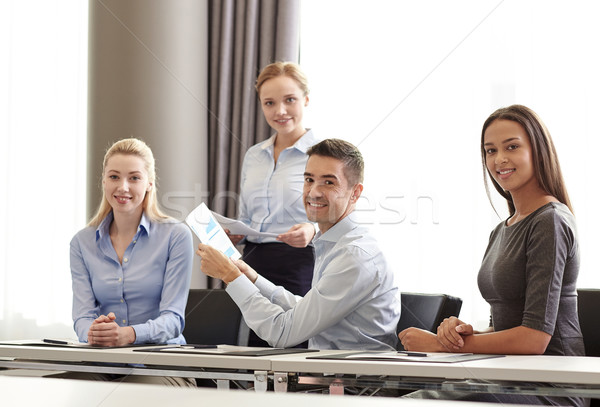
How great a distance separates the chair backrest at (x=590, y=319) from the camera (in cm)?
185

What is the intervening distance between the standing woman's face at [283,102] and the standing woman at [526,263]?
39.2 inches

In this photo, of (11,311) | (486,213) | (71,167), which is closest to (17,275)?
(11,311)

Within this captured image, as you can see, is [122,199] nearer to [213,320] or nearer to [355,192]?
[213,320]

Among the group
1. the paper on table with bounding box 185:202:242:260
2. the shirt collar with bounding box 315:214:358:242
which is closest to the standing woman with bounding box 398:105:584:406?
the shirt collar with bounding box 315:214:358:242

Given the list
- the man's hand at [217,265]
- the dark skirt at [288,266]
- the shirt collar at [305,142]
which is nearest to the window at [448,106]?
the shirt collar at [305,142]

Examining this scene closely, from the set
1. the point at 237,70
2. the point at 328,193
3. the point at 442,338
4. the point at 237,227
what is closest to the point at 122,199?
the point at 237,227

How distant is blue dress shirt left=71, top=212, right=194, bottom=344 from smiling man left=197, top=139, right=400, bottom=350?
0.27m

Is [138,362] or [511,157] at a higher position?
[511,157]

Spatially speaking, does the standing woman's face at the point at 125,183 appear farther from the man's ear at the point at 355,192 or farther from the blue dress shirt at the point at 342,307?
the man's ear at the point at 355,192

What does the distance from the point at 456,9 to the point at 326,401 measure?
11.9ft

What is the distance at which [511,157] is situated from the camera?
1.92 metres

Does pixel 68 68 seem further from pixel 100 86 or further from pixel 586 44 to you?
pixel 586 44

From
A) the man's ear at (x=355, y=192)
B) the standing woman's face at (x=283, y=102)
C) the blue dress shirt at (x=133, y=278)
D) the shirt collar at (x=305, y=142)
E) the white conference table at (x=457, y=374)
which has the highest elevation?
the standing woman's face at (x=283, y=102)

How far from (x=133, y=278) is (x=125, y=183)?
0.37 meters
